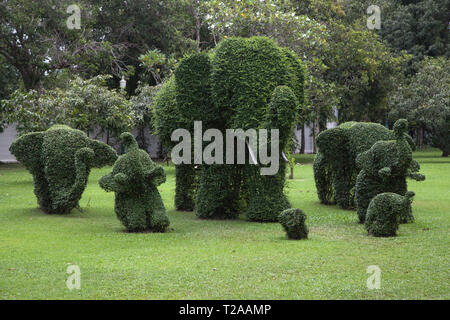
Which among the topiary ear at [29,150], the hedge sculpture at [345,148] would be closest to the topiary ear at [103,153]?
the topiary ear at [29,150]

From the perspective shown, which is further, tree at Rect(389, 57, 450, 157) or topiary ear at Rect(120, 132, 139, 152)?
tree at Rect(389, 57, 450, 157)

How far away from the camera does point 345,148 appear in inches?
551

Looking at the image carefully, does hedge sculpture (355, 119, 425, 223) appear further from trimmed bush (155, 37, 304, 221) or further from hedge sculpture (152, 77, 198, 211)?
hedge sculpture (152, 77, 198, 211)

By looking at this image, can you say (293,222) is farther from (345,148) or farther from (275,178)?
(345,148)

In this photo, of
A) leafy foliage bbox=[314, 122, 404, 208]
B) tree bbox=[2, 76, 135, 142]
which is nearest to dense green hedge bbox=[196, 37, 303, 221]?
leafy foliage bbox=[314, 122, 404, 208]

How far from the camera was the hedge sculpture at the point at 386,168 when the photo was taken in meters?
11.2

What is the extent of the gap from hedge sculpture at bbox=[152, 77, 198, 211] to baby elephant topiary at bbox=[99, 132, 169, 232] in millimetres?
2648

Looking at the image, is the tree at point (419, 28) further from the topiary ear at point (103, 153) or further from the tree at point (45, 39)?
the topiary ear at point (103, 153)

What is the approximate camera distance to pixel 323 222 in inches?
499

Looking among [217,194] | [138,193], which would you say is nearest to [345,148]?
[217,194]

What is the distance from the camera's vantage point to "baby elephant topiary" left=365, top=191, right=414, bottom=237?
1029cm

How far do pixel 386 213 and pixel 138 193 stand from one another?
182 inches
